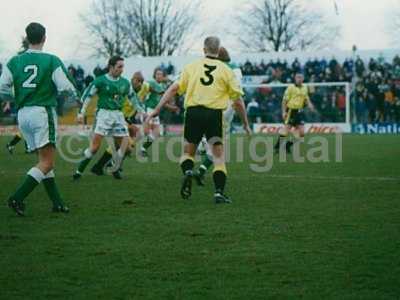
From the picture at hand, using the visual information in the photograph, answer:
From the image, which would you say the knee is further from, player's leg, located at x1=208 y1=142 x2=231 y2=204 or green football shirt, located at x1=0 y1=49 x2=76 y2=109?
player's leg, located at x1=208 y1=142 x2=231 y2=204

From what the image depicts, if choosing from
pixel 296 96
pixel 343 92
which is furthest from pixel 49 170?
pixel 343 92

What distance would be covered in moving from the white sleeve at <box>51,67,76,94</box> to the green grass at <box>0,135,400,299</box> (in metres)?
1.47

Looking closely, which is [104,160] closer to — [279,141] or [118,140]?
[118,140]

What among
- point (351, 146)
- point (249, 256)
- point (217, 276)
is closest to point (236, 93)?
point (249, 256)

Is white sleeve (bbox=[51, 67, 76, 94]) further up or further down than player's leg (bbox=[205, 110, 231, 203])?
further up

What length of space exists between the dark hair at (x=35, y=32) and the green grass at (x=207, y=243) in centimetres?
204

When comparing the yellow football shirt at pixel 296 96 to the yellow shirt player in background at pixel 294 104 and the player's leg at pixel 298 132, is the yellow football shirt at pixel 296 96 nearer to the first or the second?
the yellow shirt player in background at pixel 294 104

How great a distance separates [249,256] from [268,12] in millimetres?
71002

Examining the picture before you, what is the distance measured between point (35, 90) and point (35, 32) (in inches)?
26.0

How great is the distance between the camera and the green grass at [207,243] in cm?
645

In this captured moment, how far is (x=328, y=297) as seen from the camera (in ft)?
20.1

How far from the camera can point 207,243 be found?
820 cm

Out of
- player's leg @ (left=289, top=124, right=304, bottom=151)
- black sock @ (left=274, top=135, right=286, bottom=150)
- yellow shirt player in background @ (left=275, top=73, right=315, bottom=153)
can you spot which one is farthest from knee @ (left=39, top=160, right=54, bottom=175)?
player's leg @ (left=289, top=124, right=304, bottom=151)

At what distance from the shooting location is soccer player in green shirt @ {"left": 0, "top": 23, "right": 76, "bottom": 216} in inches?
402
